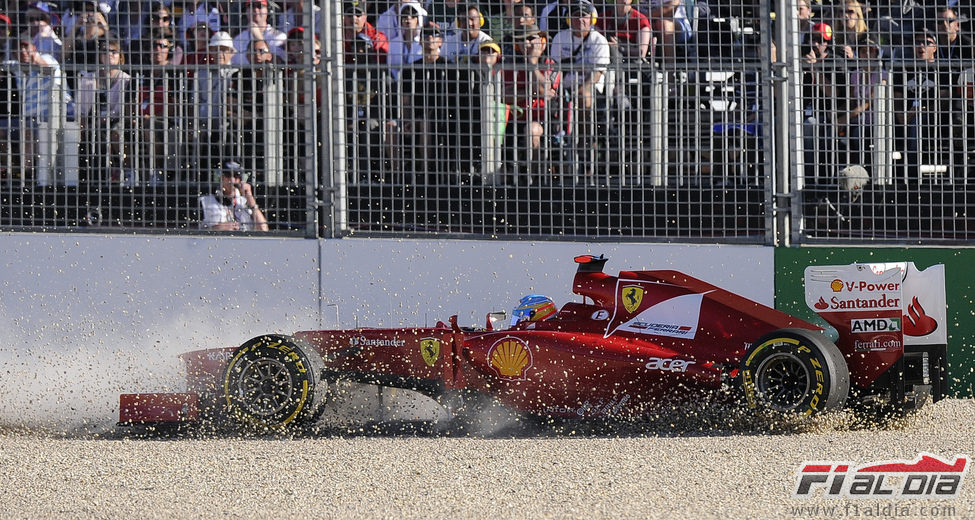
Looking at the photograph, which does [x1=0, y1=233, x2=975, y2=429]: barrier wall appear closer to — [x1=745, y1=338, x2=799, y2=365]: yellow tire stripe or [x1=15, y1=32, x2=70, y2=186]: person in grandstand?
[x1=15, y1=32, x2=70, y2=186]: person in grandstand

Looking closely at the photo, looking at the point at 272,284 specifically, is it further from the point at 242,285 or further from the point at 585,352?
the point at 585,352

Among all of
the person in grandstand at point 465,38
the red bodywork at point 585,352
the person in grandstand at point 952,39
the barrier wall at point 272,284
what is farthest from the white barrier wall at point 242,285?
the person in grandstand at point 952,39

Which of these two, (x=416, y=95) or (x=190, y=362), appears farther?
(x=416, y=95)

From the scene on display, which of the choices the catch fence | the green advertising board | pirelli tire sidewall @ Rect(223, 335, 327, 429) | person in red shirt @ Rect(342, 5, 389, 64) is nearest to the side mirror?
the catch fence

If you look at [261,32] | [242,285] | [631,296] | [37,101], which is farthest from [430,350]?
[37,101]

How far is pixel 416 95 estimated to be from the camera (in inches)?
324

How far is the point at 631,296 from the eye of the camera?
7.16 metres

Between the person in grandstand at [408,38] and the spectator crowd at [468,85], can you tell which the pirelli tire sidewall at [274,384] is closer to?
the spectator crowd at [468,85]

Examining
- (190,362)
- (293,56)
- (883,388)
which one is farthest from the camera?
(293,56)

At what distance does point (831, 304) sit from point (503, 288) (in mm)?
2197

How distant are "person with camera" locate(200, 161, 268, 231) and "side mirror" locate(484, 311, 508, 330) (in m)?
1.71

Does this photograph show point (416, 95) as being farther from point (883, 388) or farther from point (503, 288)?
point (883, 388)

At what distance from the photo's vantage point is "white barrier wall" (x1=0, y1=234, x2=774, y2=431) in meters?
8.23

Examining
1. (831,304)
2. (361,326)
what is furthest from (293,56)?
(831,304)
